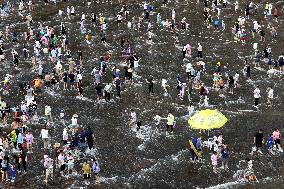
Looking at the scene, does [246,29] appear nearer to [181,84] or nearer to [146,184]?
[181,84]

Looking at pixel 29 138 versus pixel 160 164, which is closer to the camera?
pixel 160 164

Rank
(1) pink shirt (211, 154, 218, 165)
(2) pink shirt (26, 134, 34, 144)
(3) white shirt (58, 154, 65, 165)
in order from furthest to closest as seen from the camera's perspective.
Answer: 1. (2) pink shirt (26, 134, 34, 144)
2. (3) white shirt (58, 154, 65, 165)
3. (1) pink shirt (211, 154, 218, 165)

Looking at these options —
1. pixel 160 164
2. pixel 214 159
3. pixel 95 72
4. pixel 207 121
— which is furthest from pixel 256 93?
pixel 95 72

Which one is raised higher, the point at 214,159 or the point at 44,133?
the point at 44,133

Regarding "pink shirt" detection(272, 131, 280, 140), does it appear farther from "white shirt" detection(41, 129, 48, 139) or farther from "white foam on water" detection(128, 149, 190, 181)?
"white shirt" detection(41, 129, 48, 139)

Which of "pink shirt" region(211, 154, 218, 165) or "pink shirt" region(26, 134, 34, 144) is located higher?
"pink shirt" region(26, 134, 34, 144)

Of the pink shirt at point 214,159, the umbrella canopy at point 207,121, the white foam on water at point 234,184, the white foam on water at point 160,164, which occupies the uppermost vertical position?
the umbrella canopy at point 207,121

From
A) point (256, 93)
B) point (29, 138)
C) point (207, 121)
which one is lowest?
point (29, 138)

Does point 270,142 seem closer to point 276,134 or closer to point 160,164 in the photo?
point 276,134

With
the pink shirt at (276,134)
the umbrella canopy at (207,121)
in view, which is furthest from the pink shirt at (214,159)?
the pink shirt at (276,134)

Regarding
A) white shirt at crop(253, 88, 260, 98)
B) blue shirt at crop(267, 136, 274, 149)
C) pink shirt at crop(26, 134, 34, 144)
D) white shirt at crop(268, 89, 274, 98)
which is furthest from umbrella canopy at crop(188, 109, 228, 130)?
pink shirt at crop(26, 134, 34, 144)

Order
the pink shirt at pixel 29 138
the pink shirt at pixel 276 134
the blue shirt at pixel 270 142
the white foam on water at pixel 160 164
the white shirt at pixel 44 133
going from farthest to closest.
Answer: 1. the white shirt at pixel 44 133
2. the pink shirt at pixel 29 138
3. the blue shirt at pixel 270 142
4. the pink shirt at pixel 276 134
5. the white foam on water at pixel 160 164

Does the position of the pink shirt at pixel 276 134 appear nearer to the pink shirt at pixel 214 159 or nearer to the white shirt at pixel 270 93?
the pink shirt at pixel 214 159

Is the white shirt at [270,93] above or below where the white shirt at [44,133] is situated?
above
